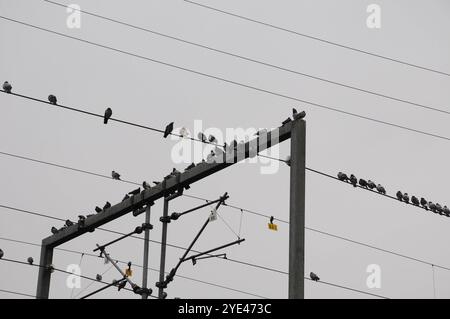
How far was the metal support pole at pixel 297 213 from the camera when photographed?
2450 cm

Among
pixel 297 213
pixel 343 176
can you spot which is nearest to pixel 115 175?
pixel 343 176

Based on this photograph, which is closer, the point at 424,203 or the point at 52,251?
the point at 52,251

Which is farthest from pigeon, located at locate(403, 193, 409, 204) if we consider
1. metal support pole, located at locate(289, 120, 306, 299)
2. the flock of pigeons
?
metal support pole, located at locate(289, 120, 306, 299)

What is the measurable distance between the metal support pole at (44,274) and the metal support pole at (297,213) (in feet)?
29.9

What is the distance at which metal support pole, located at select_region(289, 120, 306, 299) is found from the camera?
24503 mm

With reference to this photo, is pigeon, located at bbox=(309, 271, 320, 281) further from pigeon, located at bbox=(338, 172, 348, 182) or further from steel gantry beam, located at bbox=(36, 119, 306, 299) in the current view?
steel gantry beam, located at bbox=(36, 119, 306, 299)

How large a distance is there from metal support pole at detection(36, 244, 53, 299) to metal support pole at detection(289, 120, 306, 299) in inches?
358

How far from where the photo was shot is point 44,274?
3291 cm

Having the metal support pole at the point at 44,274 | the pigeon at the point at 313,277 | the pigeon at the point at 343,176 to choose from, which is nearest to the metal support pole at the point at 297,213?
the metal support pole at the point at 44,274

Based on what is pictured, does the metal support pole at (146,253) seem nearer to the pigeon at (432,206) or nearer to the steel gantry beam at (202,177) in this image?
the steel gantry beam at (202,177)

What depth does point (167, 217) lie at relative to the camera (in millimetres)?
29781
